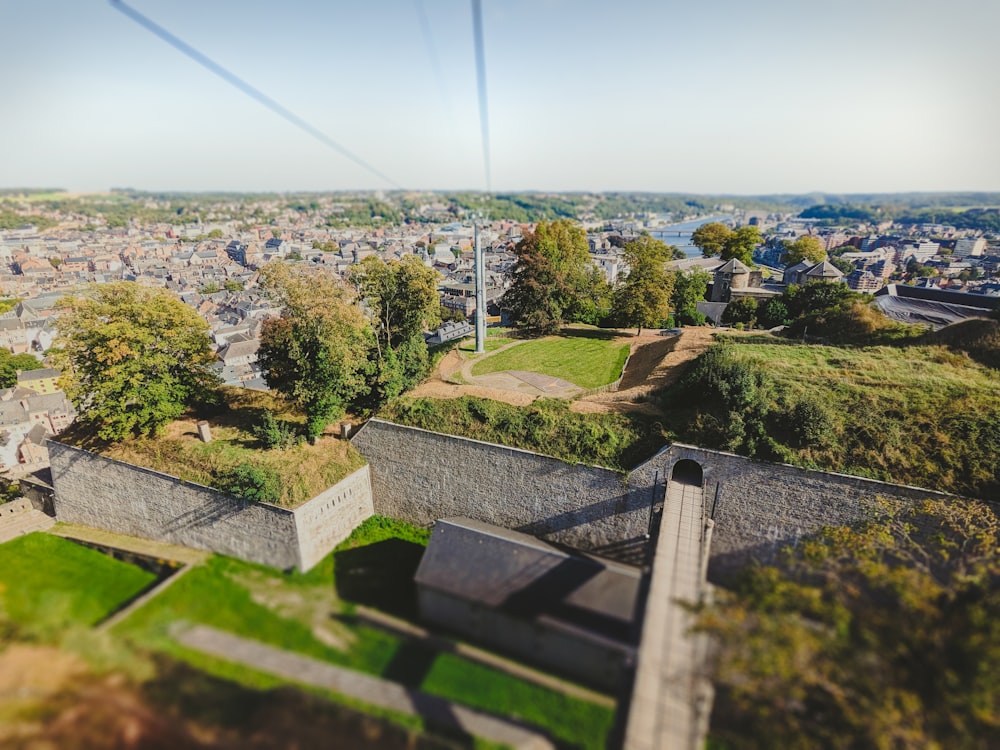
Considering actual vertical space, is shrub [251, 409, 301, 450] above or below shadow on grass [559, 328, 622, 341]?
below

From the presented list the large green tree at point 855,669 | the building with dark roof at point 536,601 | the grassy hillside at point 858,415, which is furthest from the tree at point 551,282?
the large green tree at point 855,669

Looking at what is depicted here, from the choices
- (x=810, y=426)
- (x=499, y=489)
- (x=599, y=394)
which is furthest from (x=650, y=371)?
(x=499, y=489)

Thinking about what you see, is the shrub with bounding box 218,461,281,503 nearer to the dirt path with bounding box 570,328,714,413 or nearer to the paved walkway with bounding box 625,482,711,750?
the dirt path with bounding box 570,328,714,413

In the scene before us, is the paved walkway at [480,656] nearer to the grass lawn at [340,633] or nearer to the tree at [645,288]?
the grass lawn at [340,633]

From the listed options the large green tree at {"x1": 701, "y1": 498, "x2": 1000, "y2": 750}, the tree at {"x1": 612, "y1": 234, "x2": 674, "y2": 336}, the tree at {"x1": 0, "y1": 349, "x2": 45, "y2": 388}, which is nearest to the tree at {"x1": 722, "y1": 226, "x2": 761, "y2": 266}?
the tree at {"x1": 612, "y1": 234, "x2": 674, "y2": 336}

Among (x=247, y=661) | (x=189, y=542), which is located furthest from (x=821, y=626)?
(x=189, y=542)

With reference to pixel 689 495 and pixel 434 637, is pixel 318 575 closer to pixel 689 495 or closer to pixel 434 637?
pixel 434 637

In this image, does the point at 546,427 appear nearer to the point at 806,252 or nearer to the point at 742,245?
the point at 742,245
